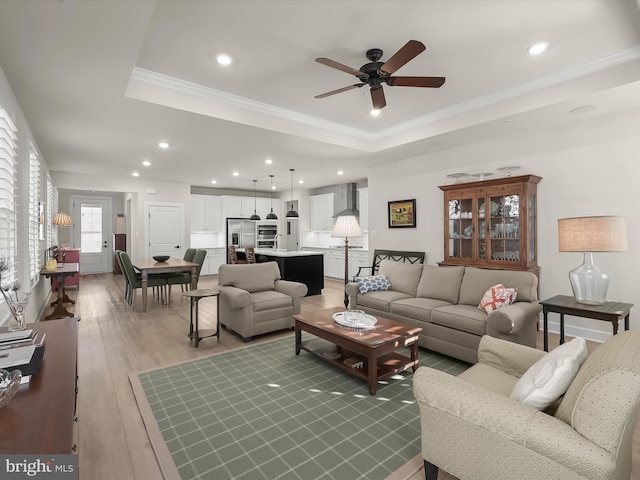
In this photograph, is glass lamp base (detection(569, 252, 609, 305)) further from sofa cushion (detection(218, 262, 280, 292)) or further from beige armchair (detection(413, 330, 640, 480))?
sofa cushion (detection(218, 262, 280, 292))

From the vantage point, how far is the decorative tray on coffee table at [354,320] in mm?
3045

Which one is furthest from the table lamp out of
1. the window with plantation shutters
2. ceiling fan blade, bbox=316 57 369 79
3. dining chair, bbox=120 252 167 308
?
the window with plantation shutters

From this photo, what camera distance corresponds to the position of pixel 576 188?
162 inches

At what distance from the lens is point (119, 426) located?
7.39 feet

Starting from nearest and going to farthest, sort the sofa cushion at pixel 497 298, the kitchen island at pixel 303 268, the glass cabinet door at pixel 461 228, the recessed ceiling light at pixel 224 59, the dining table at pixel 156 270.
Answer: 1. the recessed ceiling light at pixel 224 59
2. the sofa cushion at pixel 497 298
3. the glass cabinet door at pixel 461 228
4. the dining table at pixel 156 270
5. the kitchen island at pixel 303 268

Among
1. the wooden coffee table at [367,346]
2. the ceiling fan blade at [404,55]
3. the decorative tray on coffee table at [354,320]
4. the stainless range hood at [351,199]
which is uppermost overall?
the ceiling fan blade at [404,55]

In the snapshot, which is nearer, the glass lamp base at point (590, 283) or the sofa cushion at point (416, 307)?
the glass lamp base at point (590, 283)

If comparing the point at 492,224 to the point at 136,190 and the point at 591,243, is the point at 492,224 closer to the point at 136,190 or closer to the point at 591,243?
the point at 591,243

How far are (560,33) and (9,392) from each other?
4098mm

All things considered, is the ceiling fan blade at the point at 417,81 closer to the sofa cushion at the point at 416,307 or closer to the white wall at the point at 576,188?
the sofa cushion at the point at 416,307

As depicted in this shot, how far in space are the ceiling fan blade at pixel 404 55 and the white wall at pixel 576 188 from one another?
2884 millimetres

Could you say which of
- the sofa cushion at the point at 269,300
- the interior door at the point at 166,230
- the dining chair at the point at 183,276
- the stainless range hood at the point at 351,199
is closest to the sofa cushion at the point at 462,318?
the sofa cushion at the point at 269,300

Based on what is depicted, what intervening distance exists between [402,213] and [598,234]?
3.38 metres

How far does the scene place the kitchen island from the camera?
21.3 ft
